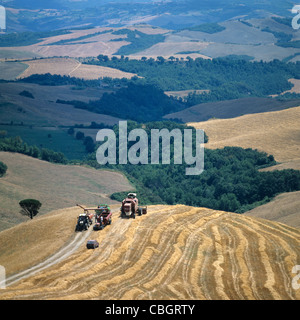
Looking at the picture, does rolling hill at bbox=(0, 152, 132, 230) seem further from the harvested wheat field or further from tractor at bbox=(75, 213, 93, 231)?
the harvested wheat field

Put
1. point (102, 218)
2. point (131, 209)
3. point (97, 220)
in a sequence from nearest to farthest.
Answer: point (97, 220) → point (102, 218) → point (131, 209)

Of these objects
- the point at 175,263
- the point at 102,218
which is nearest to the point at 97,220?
the point at 102,218

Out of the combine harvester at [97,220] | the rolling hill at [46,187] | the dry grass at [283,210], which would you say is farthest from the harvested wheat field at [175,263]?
the rolling hill at [46,187]

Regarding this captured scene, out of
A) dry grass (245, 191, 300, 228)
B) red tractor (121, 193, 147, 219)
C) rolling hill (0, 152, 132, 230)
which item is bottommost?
rolling hill (0, 152, 132, 230)

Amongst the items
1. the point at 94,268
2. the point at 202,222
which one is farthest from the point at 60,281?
the point at 202,222

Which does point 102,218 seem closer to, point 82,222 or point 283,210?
point 82,222

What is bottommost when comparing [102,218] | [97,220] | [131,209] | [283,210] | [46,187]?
[46,187]

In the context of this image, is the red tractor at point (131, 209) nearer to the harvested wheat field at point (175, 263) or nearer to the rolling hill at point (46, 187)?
the harvested wheat field at point (175, 263)

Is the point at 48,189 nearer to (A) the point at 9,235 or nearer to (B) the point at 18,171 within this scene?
(B) the point at 18,171

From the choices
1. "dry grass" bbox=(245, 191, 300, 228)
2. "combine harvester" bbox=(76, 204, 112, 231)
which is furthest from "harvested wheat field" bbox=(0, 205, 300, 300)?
"dry grass" bbox=(245, 191, 300, 228)
